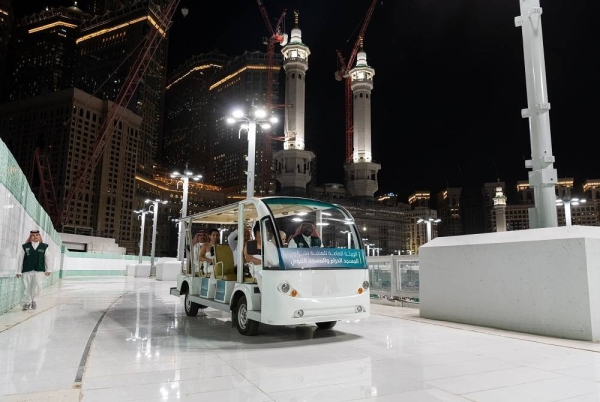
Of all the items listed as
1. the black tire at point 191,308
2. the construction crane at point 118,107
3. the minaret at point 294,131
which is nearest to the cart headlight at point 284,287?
the black tire at point 191,308

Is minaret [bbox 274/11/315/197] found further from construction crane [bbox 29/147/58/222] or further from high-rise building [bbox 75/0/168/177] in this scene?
construction crane [bbox 29/147/58/222]

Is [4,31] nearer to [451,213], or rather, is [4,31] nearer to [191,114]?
[191,114]

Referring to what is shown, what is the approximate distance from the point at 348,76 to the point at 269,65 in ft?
90.8

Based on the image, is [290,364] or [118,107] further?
[118,107]

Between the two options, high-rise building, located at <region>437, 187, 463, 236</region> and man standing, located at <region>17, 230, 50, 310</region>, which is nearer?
man standing, located at <region>17, 230, 50, 310</region>

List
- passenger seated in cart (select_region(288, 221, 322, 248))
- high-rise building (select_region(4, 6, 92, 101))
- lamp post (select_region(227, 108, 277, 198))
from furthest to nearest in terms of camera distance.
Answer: high-rise building (select_region(4, 6, 92, 101)) → lamp post (select_region(227, 108, 277, 198)) → passenger seated in cart (select_region(288, 221, 322, 248))

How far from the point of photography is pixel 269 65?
452 ft

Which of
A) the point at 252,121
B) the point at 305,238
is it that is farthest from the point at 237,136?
the point at 305,238

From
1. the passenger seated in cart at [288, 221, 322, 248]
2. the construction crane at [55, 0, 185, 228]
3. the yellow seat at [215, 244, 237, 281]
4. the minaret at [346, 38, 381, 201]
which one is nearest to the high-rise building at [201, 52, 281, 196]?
the minaret at [346, 38, 381, 201]

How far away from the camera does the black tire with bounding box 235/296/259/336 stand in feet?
23.5

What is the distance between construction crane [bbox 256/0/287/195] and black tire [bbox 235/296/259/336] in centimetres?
12269

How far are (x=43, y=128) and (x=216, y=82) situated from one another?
Result: 6936 centimetres

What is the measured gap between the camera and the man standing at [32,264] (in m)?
10.3

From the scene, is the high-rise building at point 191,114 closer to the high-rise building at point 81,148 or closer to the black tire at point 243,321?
the high-rise building at point 81,148
